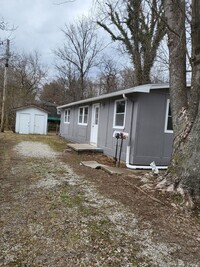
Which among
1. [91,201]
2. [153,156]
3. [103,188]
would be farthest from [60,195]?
[153,156]

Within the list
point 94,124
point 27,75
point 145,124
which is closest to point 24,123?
point 94,124

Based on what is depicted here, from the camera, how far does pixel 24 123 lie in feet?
72.9

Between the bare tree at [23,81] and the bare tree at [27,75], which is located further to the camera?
the bare tree at [27,75]

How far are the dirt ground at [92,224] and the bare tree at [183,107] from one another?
355 millimetres

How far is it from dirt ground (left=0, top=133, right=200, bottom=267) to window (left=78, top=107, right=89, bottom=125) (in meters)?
8.04

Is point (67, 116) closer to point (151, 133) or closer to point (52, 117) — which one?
point (151, 133)

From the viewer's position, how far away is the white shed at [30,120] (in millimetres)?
22016

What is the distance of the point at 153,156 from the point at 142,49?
1118cm

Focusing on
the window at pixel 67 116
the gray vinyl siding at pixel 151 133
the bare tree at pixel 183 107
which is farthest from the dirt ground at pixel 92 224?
the window at pixel 67 116

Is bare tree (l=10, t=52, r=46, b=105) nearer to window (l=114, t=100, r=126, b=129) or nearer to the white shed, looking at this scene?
the white shed

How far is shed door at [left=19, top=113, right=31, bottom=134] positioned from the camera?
72.4 feet

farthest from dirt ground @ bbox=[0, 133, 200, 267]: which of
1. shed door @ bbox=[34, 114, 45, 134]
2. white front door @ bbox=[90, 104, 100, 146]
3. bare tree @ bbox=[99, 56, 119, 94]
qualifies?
bare tree @ bbox=[99, 56, 119, 94]

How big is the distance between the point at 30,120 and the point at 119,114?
15.1 m

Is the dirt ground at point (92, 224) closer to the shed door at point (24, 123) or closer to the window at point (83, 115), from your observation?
the window at point (83, 115)
